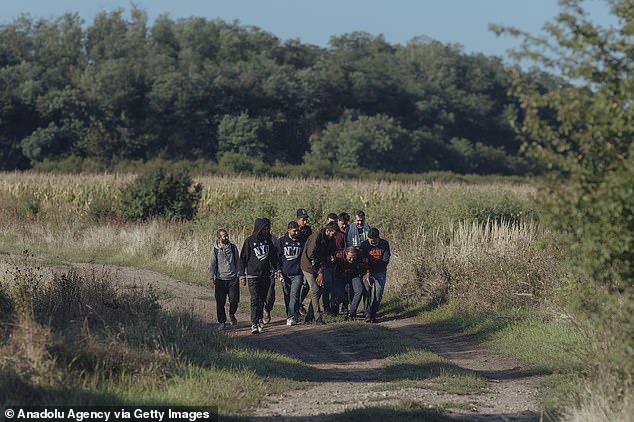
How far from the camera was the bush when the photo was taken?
3606 centimetres

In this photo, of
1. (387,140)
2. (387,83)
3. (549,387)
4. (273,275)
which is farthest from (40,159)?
(549,387)

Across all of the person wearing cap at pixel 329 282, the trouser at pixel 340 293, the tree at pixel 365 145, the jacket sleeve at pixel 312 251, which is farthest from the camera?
the tree at pixel 365 145

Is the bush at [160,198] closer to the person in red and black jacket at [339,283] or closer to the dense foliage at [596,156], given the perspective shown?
the person in red and black jacket at [339,283]

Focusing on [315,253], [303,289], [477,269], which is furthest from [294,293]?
[477,269]

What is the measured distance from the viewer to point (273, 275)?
61.2 feet

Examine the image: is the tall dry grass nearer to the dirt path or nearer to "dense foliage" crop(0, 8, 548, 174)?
the dirt path

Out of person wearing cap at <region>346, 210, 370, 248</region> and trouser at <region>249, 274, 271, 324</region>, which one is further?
person wearing cap at <region>346, 210, 370, 248</region>

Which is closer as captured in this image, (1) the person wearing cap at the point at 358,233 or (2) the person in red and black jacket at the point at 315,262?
(2) the person in red and black jacket at the point at 315,262

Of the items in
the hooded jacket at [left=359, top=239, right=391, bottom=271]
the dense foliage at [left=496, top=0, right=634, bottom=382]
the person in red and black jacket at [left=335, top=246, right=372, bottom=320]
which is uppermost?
the dense foliage at [left=496, top=0, right=634, bottom=382]

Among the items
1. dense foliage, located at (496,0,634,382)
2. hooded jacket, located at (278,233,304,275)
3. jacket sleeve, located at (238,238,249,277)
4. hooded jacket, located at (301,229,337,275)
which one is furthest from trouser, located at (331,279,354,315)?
dense foliage, located at (496,0,634,382)

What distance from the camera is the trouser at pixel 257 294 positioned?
56.5 ft

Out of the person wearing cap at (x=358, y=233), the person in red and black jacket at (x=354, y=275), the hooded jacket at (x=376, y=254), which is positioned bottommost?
the person in red and black jacket at (x=354, y=275)

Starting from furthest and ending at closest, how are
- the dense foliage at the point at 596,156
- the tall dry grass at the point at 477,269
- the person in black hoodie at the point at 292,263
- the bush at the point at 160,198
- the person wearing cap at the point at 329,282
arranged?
the bush at the point at 160,198 < the person wearing cap at the point at 329,282 < the tall dry grass at the point at 477,269 < the person in black hoodie at the point at 292,263 < the dense foliage at the point at 596,156

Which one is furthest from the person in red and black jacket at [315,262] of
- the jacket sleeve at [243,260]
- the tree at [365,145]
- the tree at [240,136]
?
the tree at [365,145]
